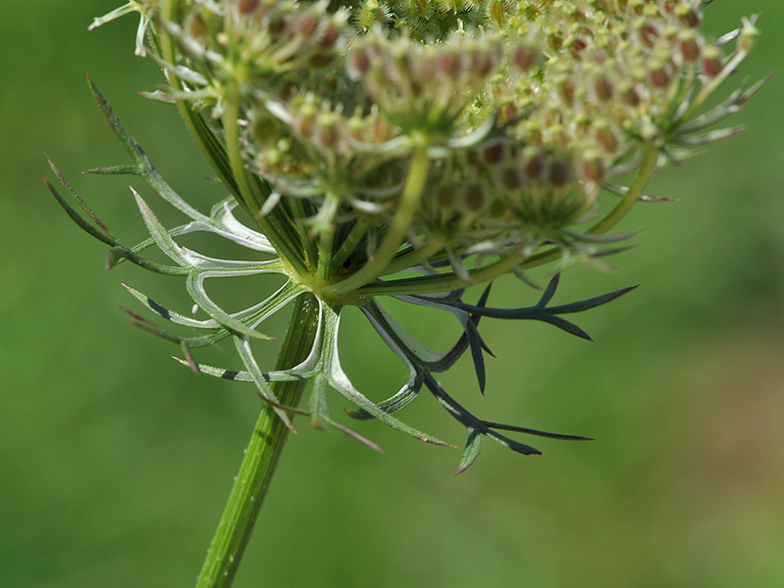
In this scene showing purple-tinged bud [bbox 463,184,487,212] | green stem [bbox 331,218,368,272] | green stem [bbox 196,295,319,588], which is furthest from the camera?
green stem [bbox 196,295,319,588]

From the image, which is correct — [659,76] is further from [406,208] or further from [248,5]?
[248,5]

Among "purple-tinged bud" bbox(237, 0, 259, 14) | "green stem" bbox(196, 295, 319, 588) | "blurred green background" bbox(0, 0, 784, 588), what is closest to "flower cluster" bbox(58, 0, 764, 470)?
"purple-tinged bud" bbox(237, 0, 259, 14)

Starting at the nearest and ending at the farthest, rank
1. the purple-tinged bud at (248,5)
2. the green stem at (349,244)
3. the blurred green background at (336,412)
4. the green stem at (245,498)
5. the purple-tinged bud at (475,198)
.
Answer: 1. the purple-tinged bud at (248,5)
2. the purple-tinged bud at (475,198)
3. the green stem at (349,244)
4. the green stem at (245,498)
5. the blurred green background at (336,412)

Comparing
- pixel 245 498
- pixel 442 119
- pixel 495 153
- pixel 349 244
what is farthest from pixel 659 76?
pixel 245 498

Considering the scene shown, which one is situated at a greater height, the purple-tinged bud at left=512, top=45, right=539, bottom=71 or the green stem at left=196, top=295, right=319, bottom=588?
the purple-tinged bud at left=512, top=45, right=539, bottom=71

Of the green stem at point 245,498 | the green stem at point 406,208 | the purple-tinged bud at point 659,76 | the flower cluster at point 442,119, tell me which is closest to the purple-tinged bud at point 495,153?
the flower cluster at point 442,119

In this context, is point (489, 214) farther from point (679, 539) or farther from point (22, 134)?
point (679, 539)

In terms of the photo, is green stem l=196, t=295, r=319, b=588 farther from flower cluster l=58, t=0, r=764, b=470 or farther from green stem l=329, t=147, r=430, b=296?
green stem l=329, t=147, r=430, b=296

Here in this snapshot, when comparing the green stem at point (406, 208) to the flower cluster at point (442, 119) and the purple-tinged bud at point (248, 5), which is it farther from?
the purple-tinged bud at point (248, 5)

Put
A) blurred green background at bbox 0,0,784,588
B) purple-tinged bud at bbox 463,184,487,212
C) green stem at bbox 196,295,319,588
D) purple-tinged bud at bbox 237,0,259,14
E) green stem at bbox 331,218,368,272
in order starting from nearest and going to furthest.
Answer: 1. purple-tinged bud at bbox 237,0,259,14
2. purple-tinged bud at bbox 463,184,487,212
3. green stem at bbox 331,218,368,272
4. green stem at bbox 196,295,319,588
5. blurred green background at bbox 0,0,784,588
